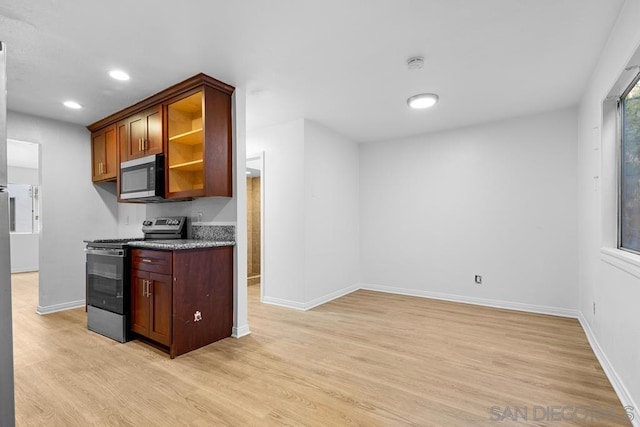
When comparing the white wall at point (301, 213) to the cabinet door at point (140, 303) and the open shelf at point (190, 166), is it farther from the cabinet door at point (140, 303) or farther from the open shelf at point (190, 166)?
the cabinet door at point (140, 303)

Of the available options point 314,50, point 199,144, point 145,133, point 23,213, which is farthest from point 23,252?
point 314,50

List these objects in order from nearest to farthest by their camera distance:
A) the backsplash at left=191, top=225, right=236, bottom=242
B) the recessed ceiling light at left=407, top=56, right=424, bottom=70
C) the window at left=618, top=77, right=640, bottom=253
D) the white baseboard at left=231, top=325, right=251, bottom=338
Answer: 1. the window at left=618, top=77, right=640, bottom=253
2. the recessed ceiling light at left=407, top=56, right=424, bottom=70
3. the white baseboard at left=231, top=325, right=251, bottom=338
4. the backsplash at left=191, top=225, right=236, bottom=242

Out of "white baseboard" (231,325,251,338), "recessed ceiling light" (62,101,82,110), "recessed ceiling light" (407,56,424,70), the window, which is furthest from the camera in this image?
"recessed ceiling light" (62,101,82,110)

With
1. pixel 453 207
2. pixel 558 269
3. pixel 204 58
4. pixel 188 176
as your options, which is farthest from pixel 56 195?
pixel 558 269

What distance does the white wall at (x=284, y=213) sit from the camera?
4.12m

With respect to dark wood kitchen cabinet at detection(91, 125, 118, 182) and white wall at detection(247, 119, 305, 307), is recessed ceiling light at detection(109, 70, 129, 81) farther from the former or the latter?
white wall at detection(247, 119, 305, 307)

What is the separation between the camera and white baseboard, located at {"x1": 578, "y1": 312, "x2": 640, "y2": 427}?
69.6 inches

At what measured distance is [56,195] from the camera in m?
4.09

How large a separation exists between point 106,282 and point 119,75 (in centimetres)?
203

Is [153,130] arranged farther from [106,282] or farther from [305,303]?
[305,303]

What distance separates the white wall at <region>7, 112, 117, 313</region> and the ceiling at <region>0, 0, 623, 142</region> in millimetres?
425

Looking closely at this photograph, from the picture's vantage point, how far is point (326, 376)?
232 centimetres

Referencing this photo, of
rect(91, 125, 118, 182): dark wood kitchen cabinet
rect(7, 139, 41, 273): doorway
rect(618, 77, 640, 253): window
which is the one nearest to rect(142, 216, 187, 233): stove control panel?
rect(91, 125, 118, 182): dark wood kitchen cabinet

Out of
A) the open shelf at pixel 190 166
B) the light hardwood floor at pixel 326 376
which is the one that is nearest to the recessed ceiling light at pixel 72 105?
the open shelf at pixel 190 166
